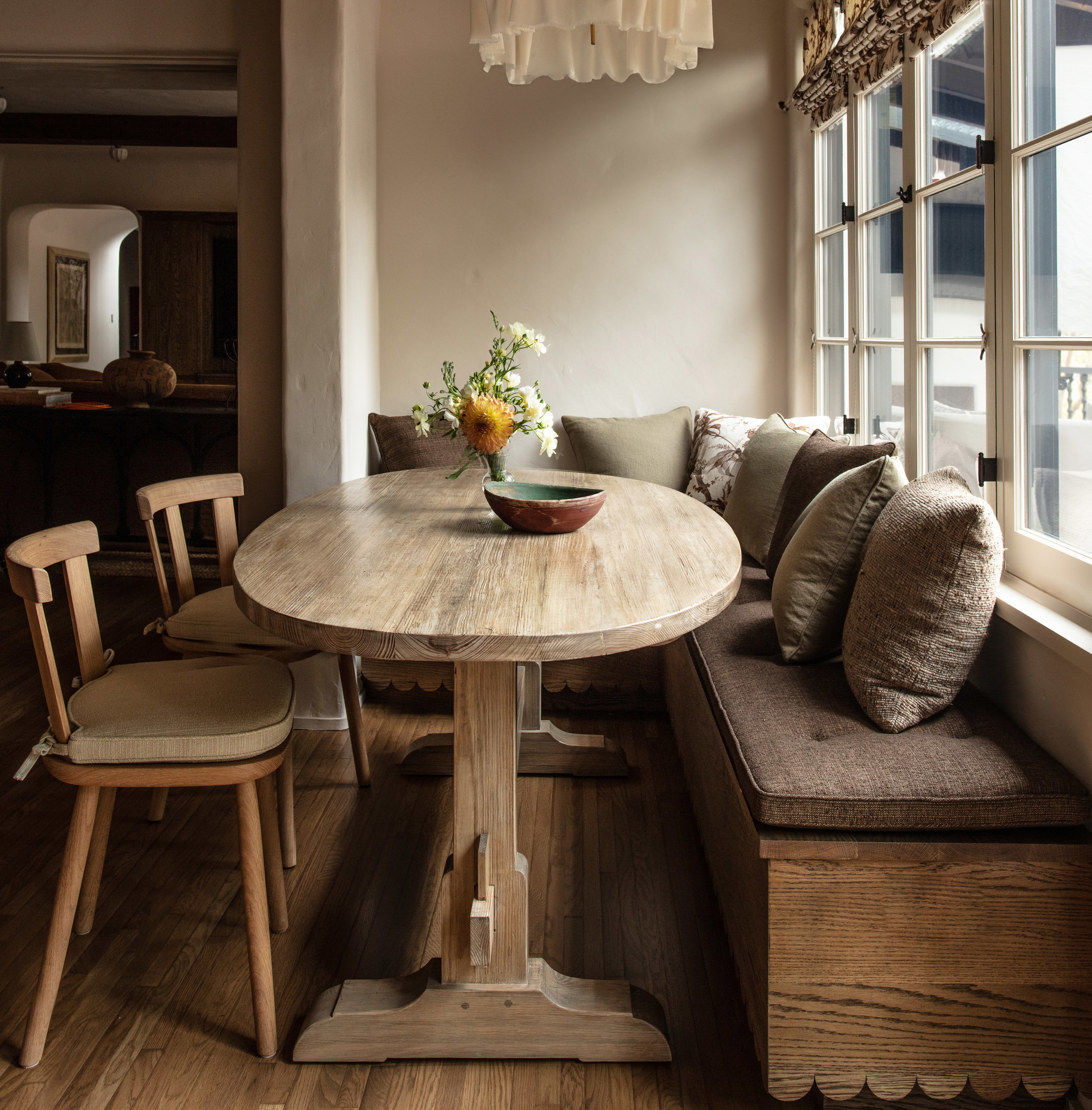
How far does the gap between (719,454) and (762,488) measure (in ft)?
2.01

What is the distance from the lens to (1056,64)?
200 cm

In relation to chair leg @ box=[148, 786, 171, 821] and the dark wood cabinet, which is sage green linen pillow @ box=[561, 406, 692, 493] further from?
the dark wood cabinet

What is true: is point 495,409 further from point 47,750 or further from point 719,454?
point 719,454

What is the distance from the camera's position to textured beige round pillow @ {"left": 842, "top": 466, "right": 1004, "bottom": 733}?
1813 millimetres

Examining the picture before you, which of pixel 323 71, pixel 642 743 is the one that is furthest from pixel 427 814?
pixel 323 71

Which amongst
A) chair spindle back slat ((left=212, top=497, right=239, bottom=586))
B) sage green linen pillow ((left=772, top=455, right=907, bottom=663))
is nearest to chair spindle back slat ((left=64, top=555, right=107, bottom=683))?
→ chair spindle back slat ((left=212, top=497, right=239, bottom=586))

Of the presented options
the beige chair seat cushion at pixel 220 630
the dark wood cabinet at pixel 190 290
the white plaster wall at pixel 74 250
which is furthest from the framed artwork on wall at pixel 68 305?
the beige chair seat cushion at pixel 220 630

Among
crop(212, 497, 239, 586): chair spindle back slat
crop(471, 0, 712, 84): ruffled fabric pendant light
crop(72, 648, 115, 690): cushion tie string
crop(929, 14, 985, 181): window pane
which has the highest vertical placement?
crop(471, 0, 712, 84): ruffled fabric pendant light

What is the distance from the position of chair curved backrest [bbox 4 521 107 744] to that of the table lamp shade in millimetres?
8232

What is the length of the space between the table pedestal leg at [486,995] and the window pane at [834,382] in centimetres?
238

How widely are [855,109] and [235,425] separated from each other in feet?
12.9

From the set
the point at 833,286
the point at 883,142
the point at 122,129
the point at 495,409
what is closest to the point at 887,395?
the point at 883,142

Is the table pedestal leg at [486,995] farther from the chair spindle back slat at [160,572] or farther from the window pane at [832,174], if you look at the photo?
the window pane at [832,174]

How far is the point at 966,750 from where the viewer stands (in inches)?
70.4
